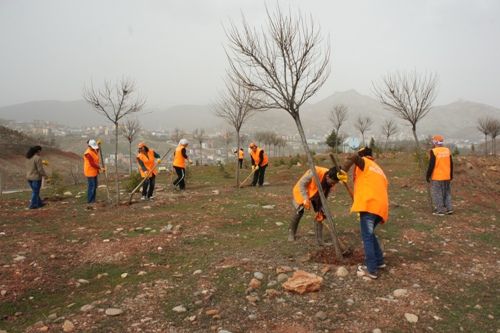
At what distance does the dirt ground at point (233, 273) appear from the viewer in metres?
4.05

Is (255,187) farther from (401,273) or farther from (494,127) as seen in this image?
(494,127)

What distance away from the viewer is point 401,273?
508cm

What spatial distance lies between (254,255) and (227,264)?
21.6 inches

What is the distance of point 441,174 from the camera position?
851 cm

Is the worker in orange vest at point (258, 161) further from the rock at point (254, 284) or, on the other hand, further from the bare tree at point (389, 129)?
the bare tree at point (389, 129)

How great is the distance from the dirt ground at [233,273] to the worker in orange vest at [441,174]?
0.32m

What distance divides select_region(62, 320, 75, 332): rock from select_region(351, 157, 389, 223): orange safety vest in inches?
137

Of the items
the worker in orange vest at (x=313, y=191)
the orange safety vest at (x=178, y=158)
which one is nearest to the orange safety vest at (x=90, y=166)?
the orange safety vest at (x=178, y=158)

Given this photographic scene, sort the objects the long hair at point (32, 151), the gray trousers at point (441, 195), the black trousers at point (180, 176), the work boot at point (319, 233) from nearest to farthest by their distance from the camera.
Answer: the work boot at point (319, 233) < the gray trousers at point (441, 195) < the long hair at point (32, 151) < the black trousers at point (180, 176)

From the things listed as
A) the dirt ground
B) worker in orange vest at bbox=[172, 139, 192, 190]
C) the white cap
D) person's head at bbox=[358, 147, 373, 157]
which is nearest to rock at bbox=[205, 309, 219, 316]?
the dirt ground

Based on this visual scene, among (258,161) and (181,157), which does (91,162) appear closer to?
(181,157)

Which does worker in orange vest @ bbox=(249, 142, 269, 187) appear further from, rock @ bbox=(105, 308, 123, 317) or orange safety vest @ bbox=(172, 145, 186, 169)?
rock @ bbox=(105, 308, 123, 317)

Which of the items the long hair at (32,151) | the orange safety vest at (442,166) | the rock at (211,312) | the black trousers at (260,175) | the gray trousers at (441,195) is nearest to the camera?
the rock at (211,312)

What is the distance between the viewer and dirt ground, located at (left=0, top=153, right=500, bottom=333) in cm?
405
